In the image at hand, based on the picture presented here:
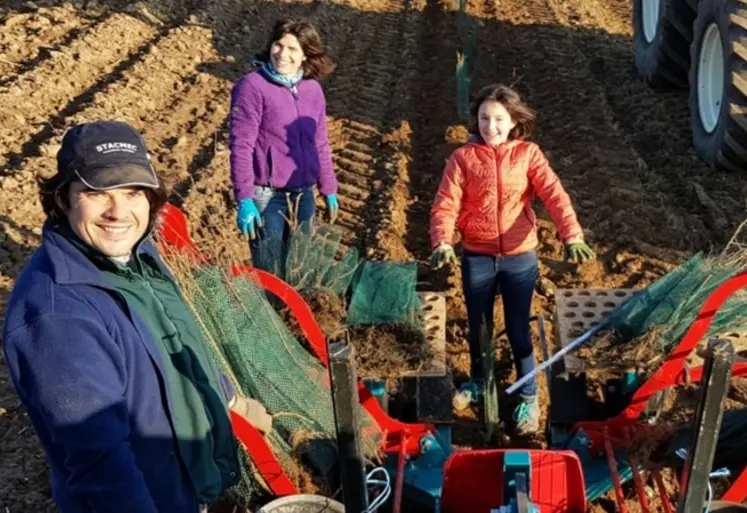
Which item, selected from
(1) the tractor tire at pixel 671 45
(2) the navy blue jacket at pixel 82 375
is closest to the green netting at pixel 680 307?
(2) the navy blue jacket at pixel 82 375

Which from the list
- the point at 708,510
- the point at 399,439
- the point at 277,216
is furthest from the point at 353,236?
the point at 708,510

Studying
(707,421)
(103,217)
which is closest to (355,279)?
(103,217)

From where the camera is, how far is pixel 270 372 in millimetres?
2992

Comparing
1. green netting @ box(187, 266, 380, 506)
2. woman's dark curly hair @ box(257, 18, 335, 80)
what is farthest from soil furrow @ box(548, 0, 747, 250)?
green netting @ box(187, 266, 380, 506)

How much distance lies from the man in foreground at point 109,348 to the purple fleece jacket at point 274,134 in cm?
169

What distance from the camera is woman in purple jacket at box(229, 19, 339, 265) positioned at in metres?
3.66

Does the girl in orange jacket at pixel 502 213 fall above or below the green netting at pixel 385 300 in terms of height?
above

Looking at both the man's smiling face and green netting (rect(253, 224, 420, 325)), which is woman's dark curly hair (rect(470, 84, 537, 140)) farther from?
the man's smiling face

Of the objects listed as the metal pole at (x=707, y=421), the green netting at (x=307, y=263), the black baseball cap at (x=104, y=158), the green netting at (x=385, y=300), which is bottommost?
the green netting at (x=385, y=300)

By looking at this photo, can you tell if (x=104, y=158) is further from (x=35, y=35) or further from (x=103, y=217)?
(x=35, y=35)

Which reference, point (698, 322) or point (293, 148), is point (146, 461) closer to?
point (698, 322)

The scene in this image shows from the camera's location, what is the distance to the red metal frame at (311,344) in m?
2.76

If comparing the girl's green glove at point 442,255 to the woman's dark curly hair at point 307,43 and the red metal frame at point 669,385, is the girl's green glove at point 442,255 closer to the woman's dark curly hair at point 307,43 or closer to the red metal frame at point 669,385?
the red metal frame at point 669,385

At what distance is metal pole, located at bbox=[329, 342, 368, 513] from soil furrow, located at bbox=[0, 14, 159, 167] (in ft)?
16.9
